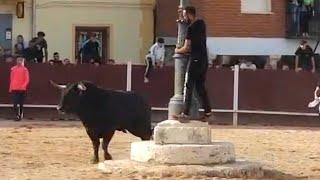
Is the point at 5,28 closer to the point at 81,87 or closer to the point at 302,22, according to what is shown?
the point at 302,22

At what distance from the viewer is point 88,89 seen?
49.1ft

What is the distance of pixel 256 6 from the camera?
103 feet

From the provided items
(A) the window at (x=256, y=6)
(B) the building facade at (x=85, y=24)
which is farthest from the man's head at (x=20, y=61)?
(A) the window at (x=256, y=6)

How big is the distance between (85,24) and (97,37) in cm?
72

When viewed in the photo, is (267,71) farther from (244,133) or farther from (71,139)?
(71,139)

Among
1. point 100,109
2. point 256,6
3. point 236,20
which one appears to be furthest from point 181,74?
point 256,6

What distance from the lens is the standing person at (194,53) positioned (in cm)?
1327

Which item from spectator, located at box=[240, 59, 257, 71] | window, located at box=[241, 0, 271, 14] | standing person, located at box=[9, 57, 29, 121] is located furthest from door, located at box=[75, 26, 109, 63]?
standing person, located at box=[9, 57, 29, 121]

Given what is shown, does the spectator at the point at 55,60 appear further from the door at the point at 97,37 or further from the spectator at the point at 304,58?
the spectator at the point at 304,58

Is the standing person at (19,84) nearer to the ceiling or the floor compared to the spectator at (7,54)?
nearer to the floor

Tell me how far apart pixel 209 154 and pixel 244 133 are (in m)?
9.90

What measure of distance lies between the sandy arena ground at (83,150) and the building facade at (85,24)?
6.07m

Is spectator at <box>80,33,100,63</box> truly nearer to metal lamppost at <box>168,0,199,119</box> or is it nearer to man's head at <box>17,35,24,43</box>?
man's head at <box>17,35,24,43</box>

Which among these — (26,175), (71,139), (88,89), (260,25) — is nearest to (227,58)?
A: (260,25)
